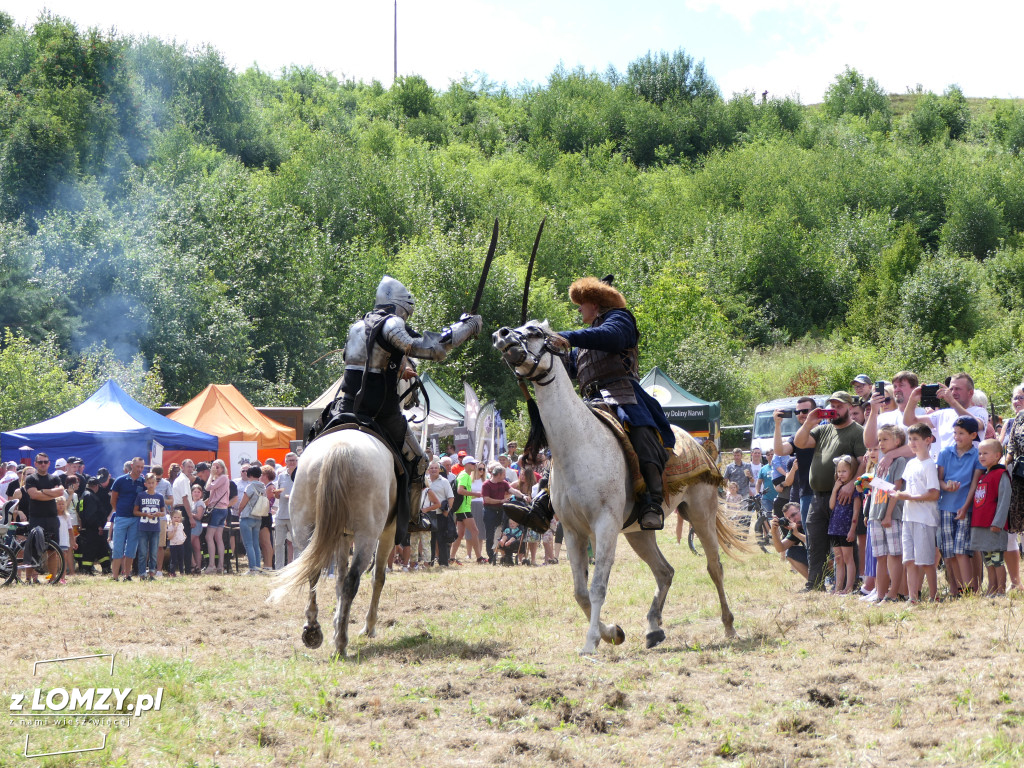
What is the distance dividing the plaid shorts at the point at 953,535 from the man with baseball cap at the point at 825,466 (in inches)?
43.3

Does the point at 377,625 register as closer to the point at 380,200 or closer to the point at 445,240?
the point at 445,240

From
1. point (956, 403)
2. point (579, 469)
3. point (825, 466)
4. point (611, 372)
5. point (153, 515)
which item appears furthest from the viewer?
point (153, 515)

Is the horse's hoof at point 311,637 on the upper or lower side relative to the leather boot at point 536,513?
lower

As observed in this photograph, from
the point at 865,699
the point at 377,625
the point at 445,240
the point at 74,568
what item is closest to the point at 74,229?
the point at 445,240

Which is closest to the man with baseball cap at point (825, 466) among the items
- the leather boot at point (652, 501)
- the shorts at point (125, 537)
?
the leather boot at point (652, 501)

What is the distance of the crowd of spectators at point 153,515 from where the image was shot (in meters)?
15.4

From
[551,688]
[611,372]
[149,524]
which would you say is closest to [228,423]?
[149,524]

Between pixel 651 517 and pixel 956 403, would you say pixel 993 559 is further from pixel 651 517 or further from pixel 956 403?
pixel 651 517

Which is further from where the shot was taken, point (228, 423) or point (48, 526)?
point (228, 423)

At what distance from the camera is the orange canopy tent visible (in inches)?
867

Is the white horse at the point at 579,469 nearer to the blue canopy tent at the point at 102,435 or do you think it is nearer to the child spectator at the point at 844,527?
the child spectator at the point at 844,527

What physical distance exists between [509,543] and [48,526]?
7.51 metres

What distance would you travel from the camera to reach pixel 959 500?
31.5 feet

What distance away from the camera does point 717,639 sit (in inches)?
331
